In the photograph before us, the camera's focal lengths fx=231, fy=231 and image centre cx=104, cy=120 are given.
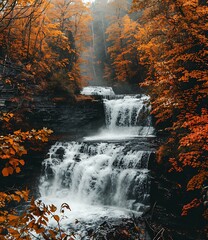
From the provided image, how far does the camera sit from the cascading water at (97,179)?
9227 millimetres

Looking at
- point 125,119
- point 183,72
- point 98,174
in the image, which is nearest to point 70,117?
point 125,119

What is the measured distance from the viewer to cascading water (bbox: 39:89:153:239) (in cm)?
923

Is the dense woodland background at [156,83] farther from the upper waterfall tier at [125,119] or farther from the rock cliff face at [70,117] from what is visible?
the upper waterfall tier at [125,119]

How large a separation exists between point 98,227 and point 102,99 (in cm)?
1249

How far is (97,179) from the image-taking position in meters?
10.6

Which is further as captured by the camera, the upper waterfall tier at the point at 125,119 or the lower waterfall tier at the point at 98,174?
the upper waterfall tier at the point at 125,119

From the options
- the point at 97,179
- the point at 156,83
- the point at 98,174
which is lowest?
the point at 97,179

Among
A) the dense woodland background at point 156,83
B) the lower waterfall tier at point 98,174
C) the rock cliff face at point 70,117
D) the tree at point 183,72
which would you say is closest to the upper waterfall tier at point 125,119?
the rock cliff face at point 70,117

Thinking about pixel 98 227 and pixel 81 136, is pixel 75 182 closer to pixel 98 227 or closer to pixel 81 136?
pixel 98 227

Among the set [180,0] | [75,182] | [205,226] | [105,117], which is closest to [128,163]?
[75,182]

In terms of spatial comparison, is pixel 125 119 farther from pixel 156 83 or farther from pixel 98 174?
pixel 156 83

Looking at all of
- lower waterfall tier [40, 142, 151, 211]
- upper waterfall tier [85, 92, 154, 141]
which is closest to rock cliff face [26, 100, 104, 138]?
upper waterfall tier [85, 92, 154, 141]

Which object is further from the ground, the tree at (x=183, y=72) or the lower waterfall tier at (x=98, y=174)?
the tree at (x=183, y=72)

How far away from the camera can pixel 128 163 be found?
33.8 ft
